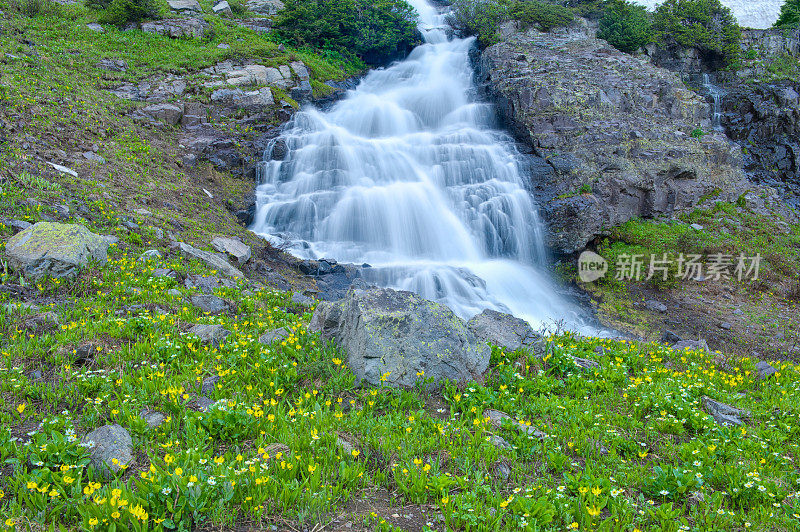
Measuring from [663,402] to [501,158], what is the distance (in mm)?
14439

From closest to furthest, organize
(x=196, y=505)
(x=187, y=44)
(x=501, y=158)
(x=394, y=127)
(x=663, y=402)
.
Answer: (x=196, y=505), (x=663, y=402), (x=501, y=158), (x=394, y=127), (x=187, y=44)

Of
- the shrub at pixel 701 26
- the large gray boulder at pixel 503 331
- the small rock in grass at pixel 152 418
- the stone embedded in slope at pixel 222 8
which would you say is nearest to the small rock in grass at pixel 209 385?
the small rock in grass at pixel 152 418

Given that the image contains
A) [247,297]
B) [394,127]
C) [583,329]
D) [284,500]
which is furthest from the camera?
[394,127]

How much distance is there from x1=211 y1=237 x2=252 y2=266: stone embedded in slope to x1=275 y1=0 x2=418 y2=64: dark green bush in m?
19.1

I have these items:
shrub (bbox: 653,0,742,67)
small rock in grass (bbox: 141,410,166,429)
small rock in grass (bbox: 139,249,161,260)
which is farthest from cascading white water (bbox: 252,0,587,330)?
shrub (bbox: 653,0,742,67)

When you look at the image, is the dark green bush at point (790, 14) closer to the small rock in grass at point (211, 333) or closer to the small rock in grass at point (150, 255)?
the small rock in grass at point (150, 255)

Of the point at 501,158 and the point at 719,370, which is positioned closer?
the point at 719,370

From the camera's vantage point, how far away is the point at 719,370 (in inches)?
261

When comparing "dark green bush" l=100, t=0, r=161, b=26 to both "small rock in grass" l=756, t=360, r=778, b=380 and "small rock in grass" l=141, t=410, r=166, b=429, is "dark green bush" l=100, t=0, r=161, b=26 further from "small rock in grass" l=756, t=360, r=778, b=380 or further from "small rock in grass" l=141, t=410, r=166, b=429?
"small rock in grass" l=756, t=360, r=778, b=380

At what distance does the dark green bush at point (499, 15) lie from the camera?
2477 centimetres

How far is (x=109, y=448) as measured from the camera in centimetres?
317

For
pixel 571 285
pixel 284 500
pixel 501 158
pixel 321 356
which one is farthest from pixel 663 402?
pixel 501 158

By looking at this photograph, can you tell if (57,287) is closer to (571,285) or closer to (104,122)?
(104,122)

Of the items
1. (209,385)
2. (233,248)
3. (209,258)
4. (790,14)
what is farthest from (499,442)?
(790,14)
